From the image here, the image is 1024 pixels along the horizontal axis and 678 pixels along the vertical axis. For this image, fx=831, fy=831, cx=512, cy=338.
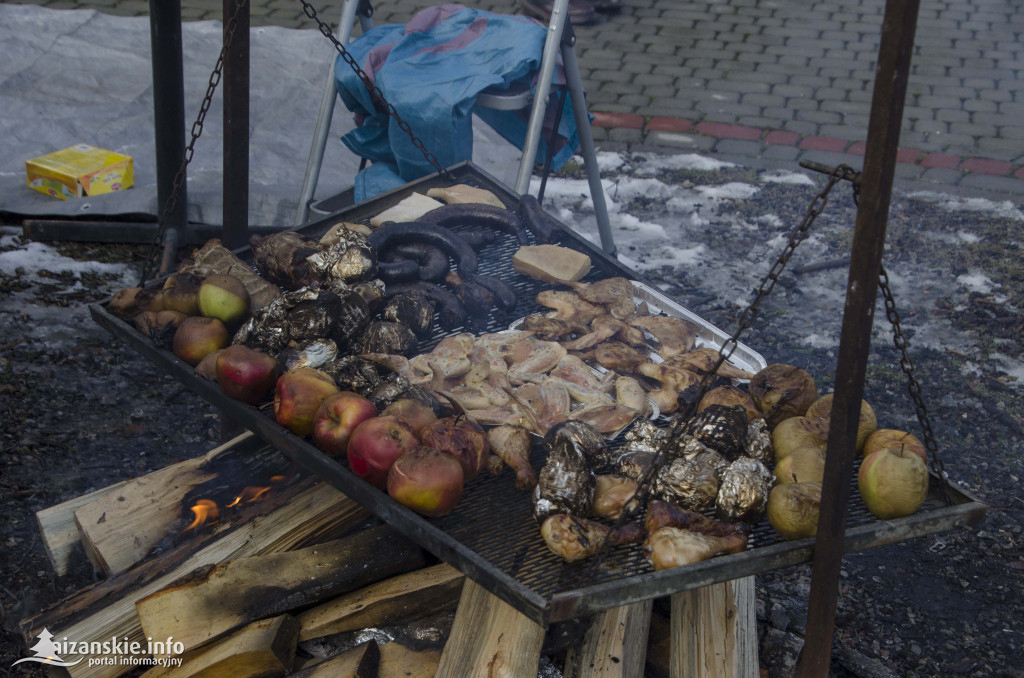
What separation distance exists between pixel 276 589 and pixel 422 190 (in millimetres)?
2233

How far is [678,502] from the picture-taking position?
2.34 m

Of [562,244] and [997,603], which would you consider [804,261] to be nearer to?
[562,244]

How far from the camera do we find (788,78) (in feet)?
25.6

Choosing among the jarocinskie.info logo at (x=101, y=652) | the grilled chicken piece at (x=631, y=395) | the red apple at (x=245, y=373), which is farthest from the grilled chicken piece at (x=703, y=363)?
the jarocinskie.info logo at (x=101, y=652)

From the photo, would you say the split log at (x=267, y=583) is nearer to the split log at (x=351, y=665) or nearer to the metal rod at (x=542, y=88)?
the split log at (x=351, y=665)

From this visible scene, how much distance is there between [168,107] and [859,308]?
426 centimetres

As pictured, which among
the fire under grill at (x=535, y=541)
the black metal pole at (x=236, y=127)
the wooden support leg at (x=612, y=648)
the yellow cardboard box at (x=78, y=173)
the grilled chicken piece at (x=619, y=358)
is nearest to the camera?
the fire under grill at (x=535, y=541)

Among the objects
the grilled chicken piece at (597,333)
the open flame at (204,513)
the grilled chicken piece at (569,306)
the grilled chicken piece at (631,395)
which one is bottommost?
the open flame at (204,513)

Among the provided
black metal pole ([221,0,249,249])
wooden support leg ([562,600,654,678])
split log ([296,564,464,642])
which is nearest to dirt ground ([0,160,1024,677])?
wooden support leg ([562,600,654,678])

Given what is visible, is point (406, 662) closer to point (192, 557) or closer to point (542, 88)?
point (192, 557)

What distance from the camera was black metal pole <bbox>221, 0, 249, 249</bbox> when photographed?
3.60 m

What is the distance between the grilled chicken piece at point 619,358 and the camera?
2973mm

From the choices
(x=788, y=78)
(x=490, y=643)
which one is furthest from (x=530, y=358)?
(x=788, y=78)

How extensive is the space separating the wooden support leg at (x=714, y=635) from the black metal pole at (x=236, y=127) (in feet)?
8.75
